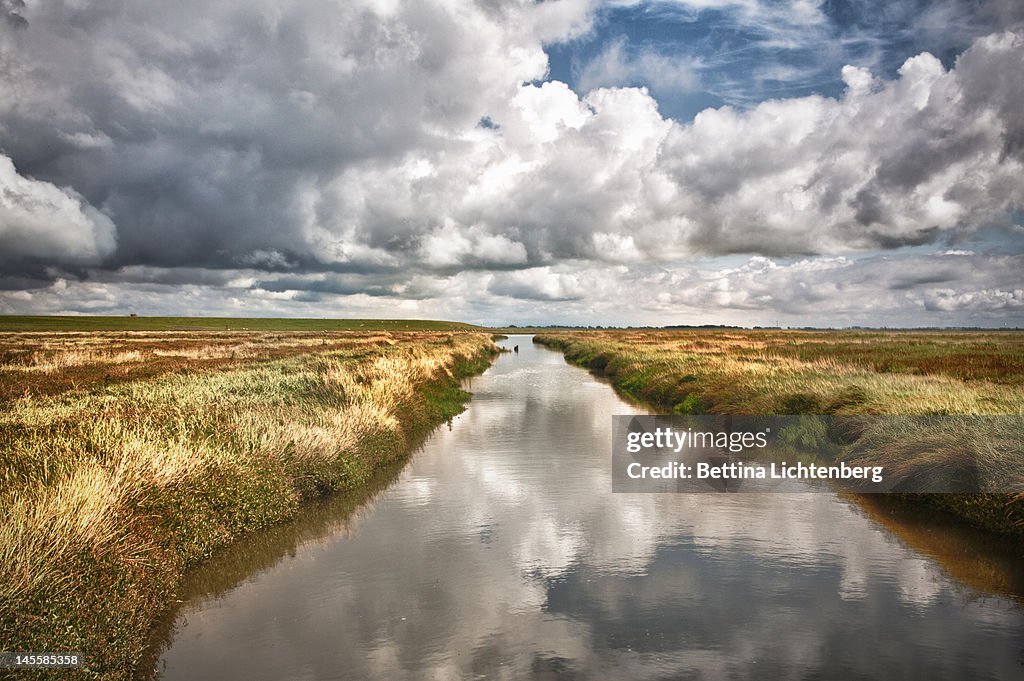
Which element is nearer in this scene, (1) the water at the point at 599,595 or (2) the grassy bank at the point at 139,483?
(2) the grassy bank at the point at 139,483

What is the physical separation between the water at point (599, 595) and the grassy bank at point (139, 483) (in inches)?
28.5

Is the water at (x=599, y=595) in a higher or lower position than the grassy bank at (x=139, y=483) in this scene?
lower

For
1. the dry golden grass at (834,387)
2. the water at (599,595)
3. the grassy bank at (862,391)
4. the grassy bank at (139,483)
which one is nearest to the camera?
the grassy bank at (139,483)

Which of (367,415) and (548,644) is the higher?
(367,415)

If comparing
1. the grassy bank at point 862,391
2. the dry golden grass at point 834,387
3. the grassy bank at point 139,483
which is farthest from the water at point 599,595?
the dry golden grass at point 834,387

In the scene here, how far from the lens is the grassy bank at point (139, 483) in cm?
635

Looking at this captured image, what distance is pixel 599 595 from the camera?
347 inches

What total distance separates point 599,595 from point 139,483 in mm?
6789

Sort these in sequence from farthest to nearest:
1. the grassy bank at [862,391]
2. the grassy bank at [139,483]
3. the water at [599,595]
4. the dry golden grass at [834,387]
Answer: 1. the dry golden grass at [834,387]
2. the grassy bank at [862,391]
3. the water at [599,595]
4. the grassy bank at [139,483]

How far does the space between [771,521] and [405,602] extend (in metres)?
7.39

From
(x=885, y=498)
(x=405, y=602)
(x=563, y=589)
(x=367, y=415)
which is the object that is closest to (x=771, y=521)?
(x=885, y=498)

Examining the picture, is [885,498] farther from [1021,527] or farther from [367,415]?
[367,415]

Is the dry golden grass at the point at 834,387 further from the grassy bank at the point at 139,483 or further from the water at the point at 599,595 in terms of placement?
the grassy bank at the point at 139,483

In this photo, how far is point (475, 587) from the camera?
912 cm
